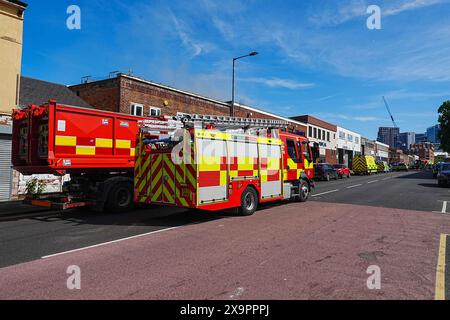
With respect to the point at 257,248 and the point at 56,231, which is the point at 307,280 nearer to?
the point at 257,248

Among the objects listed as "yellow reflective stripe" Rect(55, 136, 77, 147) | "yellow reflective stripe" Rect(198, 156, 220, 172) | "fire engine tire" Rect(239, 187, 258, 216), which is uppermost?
"yellow reflective stripe" Rect(55, 136, 77, 147)

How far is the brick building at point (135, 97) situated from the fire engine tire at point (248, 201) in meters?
12.9

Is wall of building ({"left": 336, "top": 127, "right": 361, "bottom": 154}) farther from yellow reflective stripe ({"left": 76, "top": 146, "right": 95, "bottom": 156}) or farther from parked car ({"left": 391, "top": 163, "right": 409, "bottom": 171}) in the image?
yellow reflective stripe ({"left": 76, "top": 146, "right": 95, "bottom": 156})

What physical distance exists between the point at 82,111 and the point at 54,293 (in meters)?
7.04

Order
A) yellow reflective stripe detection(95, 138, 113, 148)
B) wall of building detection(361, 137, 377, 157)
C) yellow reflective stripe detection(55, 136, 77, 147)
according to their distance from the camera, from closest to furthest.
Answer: yellow reflective stripe detection(55, 136, 77, 147) < yellow reflective stripe detection(95, 138, 113, 148) < wall of building detection(361, 137, 377, 157)

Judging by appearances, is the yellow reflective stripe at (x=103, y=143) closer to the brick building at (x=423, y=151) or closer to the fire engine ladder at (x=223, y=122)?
the fire engine ladder at (x=223, y=122)

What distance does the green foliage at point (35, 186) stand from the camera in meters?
13.4

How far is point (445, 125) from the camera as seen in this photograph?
70.2 m

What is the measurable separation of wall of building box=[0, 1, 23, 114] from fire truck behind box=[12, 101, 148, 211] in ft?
15.0

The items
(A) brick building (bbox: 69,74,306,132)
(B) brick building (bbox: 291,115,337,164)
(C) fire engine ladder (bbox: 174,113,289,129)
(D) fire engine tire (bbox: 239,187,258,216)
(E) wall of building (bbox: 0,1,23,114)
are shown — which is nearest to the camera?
(C) fire engine ladder (bbox: 174,113,289,129)

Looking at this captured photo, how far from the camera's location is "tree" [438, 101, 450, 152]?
225 feet

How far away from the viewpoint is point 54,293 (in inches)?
157
